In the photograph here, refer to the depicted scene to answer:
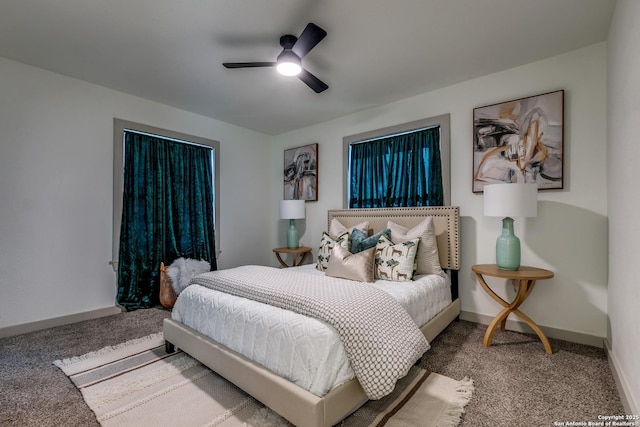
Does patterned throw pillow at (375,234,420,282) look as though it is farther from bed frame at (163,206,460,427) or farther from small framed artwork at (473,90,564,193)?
small framed artwork at (473,90,564,193)

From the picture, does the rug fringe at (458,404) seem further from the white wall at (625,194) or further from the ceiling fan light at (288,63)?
the ceiling fan light at (288,63)

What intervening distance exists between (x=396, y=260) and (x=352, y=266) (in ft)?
1.39

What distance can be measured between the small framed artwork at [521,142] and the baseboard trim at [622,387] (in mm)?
1371

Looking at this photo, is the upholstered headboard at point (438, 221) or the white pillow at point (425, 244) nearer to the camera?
the white pillow at point (425, 244)

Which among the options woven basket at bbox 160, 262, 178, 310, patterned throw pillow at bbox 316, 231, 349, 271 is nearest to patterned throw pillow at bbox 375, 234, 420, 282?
patterned throw pillow at bbox 316, 231, 349, 271

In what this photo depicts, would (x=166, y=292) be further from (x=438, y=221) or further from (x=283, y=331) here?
(x=438, y=221)

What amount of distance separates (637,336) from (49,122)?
4.84 meters

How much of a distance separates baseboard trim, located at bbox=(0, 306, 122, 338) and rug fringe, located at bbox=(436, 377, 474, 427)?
3502mm

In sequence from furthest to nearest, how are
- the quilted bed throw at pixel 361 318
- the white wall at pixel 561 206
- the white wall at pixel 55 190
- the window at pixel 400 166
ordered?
the window at pixel 400 166 → the white wall at pixel 55 190 → the white wall at pixel 561 206 → the quilted bed throw at pixel 361 318

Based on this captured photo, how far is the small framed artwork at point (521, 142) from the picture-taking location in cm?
264

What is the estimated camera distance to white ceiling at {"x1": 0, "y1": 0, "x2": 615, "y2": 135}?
6.79ft

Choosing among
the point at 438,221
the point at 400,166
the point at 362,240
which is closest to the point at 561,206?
the point at 438,221

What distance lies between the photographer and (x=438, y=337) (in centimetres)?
271

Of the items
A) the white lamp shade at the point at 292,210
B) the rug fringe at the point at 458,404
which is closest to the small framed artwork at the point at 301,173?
the white lamp shade at the point at 292,210
